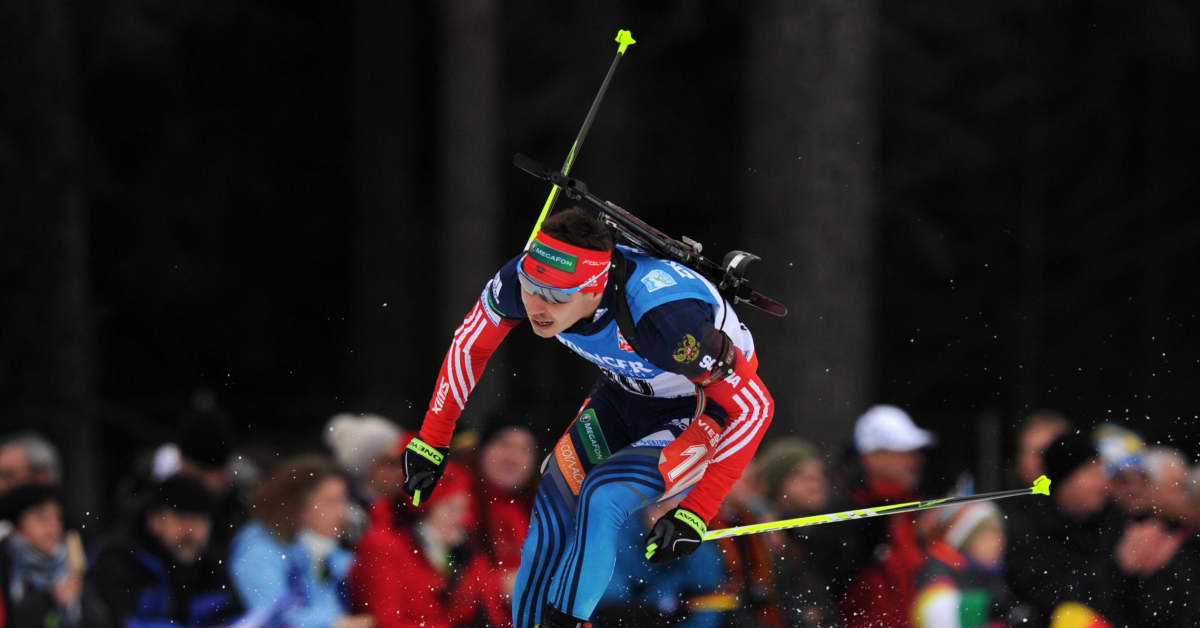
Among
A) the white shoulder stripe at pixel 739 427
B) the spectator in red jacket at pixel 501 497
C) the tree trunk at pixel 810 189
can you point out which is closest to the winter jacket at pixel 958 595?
the white shoulder stripe at pixel 739 427

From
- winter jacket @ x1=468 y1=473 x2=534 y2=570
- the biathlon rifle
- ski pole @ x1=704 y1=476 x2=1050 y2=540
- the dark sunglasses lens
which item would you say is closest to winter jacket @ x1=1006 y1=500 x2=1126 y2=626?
ski pole @ x1=704 y1=476 x2=1050 y2=540

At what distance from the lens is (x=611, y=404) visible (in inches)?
217

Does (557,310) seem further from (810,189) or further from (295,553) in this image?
(810,189)

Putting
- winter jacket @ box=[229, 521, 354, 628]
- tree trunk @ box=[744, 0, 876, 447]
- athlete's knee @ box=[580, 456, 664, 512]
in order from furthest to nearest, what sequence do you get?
tree trunk @ box=[744, 0, 876, 447] → winter jacket @ box=[229, 521, 354, 628] → athlete's knee @ box=[580, 456, 664, 512]

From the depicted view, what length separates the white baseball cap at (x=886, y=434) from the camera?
6.31 meters

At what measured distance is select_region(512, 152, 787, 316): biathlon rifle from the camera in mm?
5082

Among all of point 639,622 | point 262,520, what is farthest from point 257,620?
point 639,622

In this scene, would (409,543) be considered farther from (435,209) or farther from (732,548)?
(435,209)

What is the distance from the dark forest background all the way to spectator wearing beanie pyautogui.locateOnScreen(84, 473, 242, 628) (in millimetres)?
5500

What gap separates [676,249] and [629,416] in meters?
0.67

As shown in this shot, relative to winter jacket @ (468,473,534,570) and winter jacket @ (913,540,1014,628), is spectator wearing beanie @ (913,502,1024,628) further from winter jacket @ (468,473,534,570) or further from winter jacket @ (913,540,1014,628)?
winter jacket @ (468,473,534,570)

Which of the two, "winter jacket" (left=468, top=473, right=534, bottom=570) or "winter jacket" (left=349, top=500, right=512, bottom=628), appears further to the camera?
"winter jacket" (left=468, top=473, right=534, bottom=570)

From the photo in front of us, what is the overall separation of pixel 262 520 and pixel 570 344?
4.22 ft

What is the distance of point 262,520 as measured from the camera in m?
5.68
